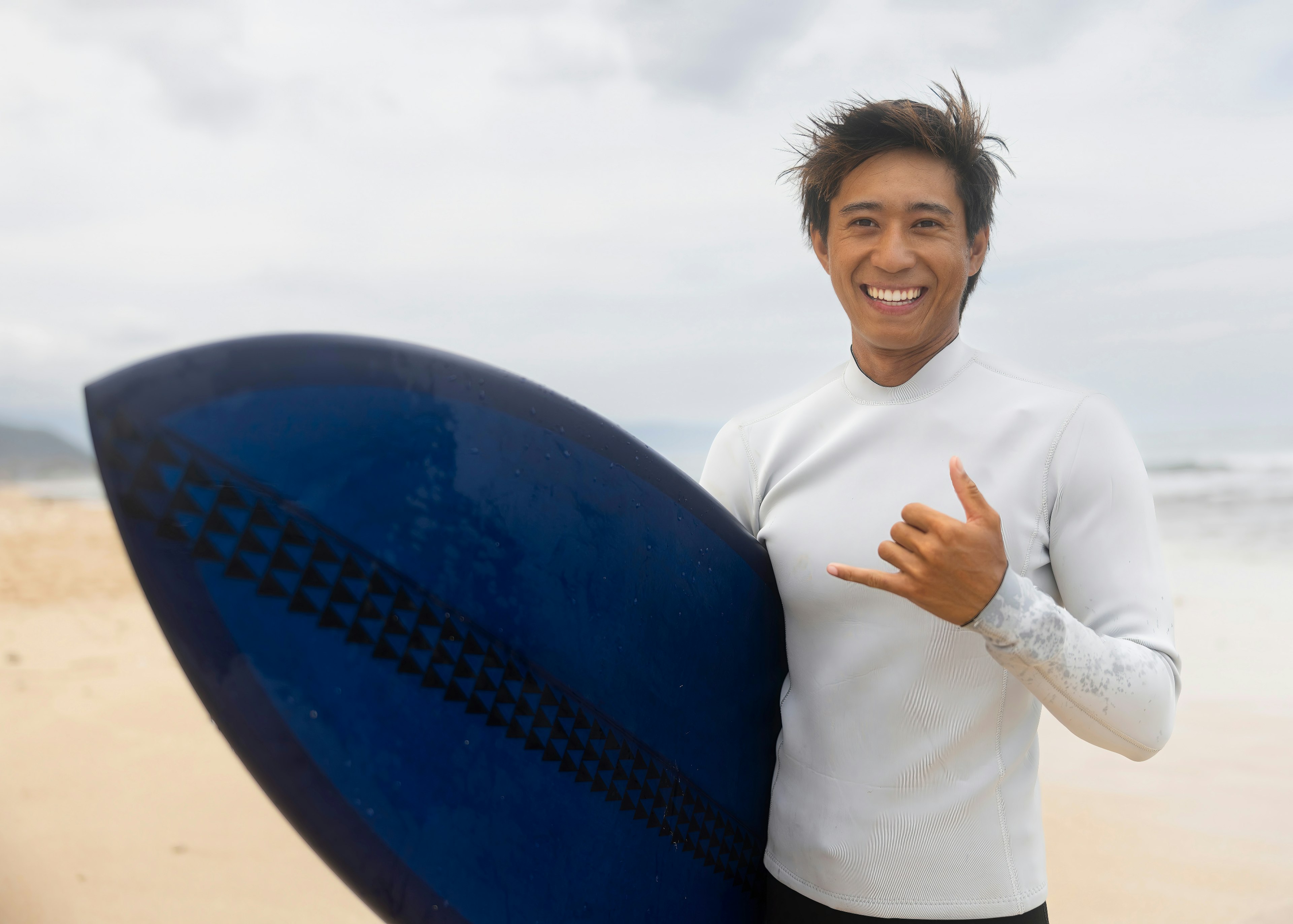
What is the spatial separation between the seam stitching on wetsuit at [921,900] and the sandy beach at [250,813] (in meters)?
A: 2.70

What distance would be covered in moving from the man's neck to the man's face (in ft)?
0.03

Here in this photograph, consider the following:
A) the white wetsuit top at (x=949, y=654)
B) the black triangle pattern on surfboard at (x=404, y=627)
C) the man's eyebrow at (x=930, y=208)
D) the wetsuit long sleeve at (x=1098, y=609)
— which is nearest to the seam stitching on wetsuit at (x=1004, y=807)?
the white wetsuit top at (x=949, y=654)

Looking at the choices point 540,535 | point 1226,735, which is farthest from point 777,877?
point 1226,735

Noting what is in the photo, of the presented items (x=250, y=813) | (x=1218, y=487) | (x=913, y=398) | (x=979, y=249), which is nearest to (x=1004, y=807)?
(x=913, y=398)

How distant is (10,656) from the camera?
269 inches

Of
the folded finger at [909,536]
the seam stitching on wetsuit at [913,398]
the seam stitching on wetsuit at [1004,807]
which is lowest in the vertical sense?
the seam stitching on wetsuit at [1004,807]

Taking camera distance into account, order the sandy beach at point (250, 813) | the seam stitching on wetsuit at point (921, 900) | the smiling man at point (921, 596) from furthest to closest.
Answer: the sandy beach at point (250, 813) < the seam stitching on wetsuit at point (921, 900) < the smiling man at point (921, 596)

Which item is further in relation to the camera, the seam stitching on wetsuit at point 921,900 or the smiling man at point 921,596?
the seam stitching on wetsuit at point 921,900

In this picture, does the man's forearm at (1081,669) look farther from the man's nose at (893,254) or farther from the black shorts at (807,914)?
the man's nose at (893,254)

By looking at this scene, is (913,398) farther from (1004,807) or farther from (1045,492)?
(1004,807)

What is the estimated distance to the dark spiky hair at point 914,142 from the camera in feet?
4.68

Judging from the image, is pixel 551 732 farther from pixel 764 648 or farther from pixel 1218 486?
pixel 1218 486

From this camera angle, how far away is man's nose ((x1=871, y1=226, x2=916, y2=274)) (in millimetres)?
1404

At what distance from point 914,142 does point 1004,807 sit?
3.50ft
